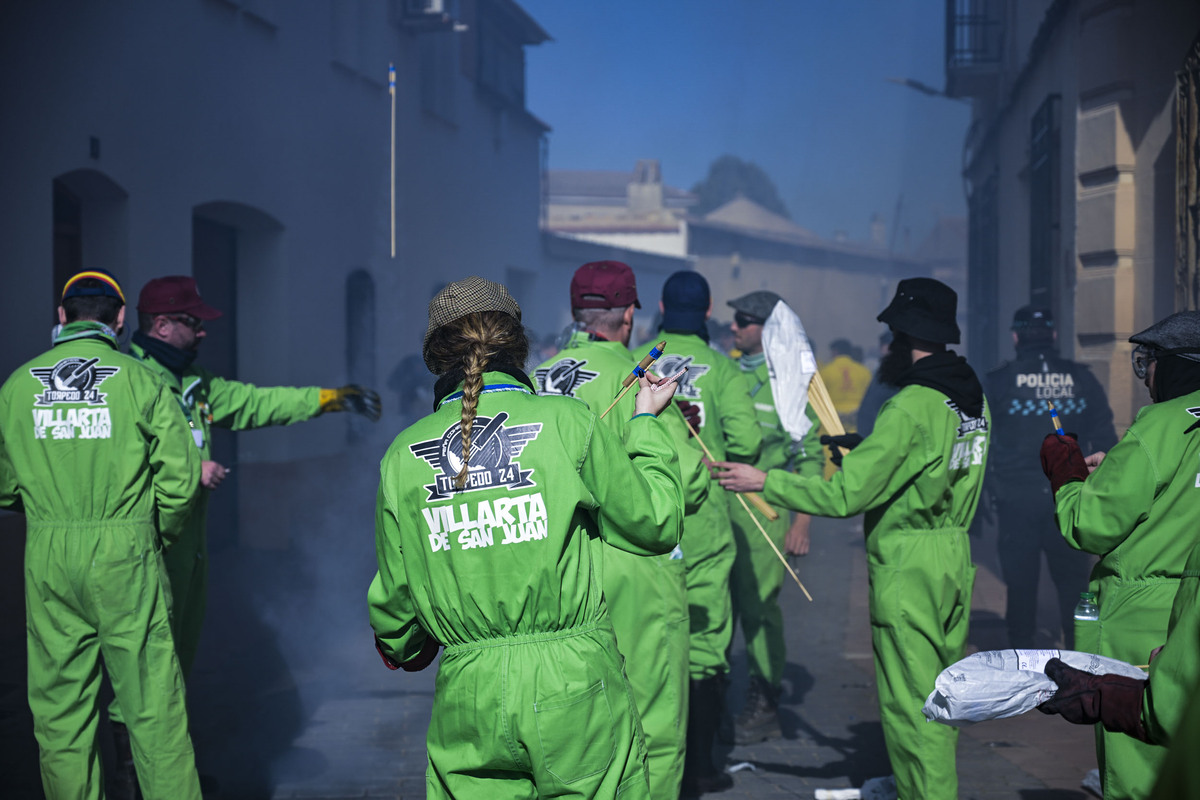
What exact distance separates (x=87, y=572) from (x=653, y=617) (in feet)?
A: 6.44

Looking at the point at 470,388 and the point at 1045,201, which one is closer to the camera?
the point at 470,388

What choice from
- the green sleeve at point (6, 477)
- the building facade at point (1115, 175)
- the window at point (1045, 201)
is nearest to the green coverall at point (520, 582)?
the green sleeve at point (6, 477)

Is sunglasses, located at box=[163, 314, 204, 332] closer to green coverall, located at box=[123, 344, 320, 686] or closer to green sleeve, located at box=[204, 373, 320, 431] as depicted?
green coverall, located at box=[123, 344, 320, 686]

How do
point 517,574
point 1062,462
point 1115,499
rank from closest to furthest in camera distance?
point 517,574 < point 1115,499 < point 1062,462

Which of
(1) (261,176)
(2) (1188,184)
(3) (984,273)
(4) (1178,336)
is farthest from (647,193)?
(4) (1178,336)

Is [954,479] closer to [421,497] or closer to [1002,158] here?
[421,497]

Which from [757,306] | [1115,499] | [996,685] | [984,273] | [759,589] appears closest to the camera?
[996,685]

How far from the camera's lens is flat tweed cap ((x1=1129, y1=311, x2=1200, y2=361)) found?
303 centimetres

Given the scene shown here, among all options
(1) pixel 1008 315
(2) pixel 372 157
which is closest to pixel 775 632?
(1) pixel 1008 315

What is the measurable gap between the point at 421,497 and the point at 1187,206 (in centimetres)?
577

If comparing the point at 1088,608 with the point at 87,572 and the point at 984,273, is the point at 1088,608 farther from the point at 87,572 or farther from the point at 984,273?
the point at 984,273

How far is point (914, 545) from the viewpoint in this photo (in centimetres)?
393

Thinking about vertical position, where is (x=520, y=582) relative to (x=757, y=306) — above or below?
below

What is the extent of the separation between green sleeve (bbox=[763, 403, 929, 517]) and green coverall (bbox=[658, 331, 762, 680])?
1.00 m
